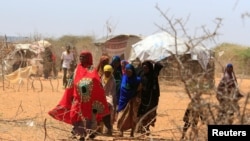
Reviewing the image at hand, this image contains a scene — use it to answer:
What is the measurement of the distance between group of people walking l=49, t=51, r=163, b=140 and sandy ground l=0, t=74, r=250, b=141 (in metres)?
0.35

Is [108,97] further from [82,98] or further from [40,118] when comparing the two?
[40,118]

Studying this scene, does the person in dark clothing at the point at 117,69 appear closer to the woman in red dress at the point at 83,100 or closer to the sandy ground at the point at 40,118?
the sandy ground at the point at 40,118

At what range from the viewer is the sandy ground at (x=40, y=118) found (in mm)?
7562

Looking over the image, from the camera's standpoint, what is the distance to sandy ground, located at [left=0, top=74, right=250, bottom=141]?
7562mm

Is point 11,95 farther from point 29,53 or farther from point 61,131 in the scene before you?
point 29,53

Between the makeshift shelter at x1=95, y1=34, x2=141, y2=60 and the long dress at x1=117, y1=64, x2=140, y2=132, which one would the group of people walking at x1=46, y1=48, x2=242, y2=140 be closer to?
the long dress at x1=117, y1=64, x2=140, y2=132

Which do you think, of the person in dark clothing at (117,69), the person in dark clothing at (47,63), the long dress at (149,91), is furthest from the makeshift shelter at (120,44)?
the long dress at (149,91)

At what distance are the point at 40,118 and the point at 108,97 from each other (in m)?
2.31

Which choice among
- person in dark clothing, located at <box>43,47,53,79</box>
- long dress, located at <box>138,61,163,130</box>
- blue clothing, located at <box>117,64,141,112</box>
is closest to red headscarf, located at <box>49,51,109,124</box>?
blue clothing, located at <box>117,64,141,112</box>

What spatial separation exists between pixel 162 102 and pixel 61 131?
7.46 meters

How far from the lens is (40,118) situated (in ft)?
34.8

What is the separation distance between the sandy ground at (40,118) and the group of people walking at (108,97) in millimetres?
354

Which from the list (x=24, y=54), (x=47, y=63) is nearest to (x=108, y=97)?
(x=47, y=63)

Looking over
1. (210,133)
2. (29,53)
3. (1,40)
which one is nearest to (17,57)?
(29,53)
